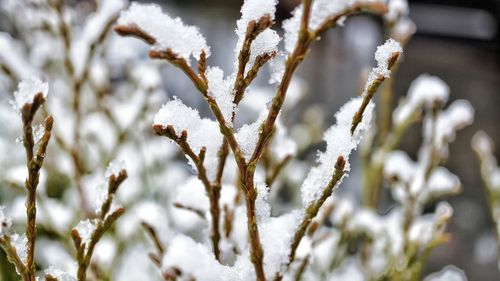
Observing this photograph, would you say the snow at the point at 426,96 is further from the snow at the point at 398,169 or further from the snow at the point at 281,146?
the snow at the point at 281,146

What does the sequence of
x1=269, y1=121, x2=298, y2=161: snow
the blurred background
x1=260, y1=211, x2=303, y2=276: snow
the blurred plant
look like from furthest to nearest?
1. the blurred background
2. the blurred plant
3. x1=269, y1=121, x2=298, y2=161: snow
4. x1=260, y1=211, x2=303, y2=276: snow

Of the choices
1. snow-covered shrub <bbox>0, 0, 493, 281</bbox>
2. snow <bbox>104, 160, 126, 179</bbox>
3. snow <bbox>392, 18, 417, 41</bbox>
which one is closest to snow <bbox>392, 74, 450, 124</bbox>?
snow-covered shrub <bbox>0, 0, 493, 281</bbox>

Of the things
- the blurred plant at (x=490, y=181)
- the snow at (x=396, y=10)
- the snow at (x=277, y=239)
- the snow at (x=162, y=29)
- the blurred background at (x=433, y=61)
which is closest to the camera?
the snow at (x=162, y=29)

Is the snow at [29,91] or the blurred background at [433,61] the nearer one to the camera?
the snow at [29,91]

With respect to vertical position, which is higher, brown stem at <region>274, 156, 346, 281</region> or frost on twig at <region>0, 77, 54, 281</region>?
frost on twig at <region>0, 77, 54, 281</region>

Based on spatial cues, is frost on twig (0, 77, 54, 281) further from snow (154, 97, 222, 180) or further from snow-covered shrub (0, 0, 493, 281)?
snow (154, 97, 222, 180)

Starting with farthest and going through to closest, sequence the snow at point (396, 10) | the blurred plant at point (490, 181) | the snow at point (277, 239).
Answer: the blurred plant at point (490, 181), the snow at point (396, 10), the snow at point (277, 239)

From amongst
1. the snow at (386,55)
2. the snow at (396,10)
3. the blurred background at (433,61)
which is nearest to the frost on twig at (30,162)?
the snow at (386,55)
